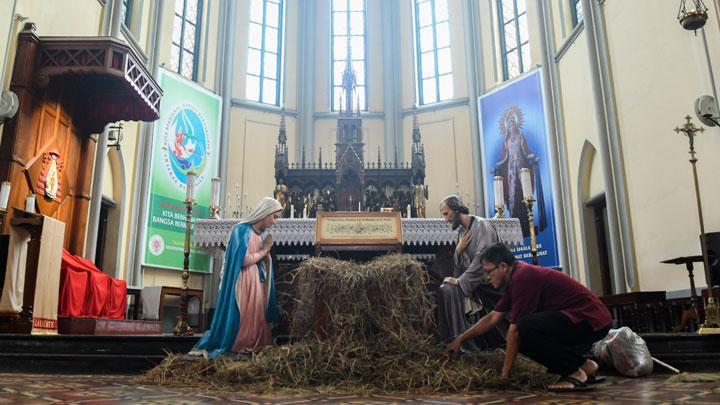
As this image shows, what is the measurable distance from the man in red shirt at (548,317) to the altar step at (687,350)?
134 centimetres

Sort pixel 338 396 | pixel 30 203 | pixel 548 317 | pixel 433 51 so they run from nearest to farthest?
pixel 338 396, pixel 548 317, pixel 30 203, pixel 433 51

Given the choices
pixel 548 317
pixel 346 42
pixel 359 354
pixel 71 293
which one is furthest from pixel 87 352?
pixel 346 42

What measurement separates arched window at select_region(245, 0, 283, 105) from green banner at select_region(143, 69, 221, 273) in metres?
1.49

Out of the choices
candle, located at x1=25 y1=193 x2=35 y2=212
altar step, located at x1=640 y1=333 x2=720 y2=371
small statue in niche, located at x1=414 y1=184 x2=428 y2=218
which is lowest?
altar step, located at x1=640 y1=333 x2=720 y2=371

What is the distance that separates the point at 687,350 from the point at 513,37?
937 cm

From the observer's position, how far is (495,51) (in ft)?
40.4

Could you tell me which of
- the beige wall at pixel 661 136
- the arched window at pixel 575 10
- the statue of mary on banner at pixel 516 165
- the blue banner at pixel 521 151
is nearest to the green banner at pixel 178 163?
the blue banner at pixel 521 151

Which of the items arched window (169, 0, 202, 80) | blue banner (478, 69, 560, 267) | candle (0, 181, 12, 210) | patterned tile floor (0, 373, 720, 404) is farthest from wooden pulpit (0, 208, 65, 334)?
blue banner (478, 69, 560, 267)

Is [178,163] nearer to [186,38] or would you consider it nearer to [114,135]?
[114,135]

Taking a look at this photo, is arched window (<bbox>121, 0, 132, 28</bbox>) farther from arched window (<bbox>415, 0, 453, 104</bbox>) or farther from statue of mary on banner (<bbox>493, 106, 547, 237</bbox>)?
statue of mary on banner (<bbox>493, 106, 547, 237</bbox>)

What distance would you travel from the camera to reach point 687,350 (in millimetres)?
4191

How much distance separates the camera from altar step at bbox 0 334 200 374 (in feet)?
14.2

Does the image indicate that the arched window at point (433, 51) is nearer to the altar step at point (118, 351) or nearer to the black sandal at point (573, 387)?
the altar step at point (118, 351)

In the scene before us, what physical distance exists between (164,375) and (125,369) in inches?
35.1
